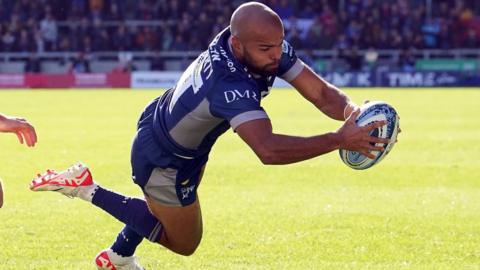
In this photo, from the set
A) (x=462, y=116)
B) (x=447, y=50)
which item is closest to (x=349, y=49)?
(x=447, y=50)

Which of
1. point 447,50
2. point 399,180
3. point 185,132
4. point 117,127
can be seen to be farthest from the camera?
point 447,50

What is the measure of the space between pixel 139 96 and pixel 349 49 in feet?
40.4

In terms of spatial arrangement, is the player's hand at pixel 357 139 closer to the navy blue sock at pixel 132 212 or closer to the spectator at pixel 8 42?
the navy blue sock at pixel 132 212

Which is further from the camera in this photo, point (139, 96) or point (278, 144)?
point (139, 96)

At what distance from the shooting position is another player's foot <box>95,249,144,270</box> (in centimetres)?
727

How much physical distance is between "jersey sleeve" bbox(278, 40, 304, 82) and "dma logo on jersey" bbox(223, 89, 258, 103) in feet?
3.13

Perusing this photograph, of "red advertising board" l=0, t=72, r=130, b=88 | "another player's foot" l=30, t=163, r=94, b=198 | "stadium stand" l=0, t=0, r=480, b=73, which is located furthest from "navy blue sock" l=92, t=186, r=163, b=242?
"red advertising board" l=0, t=72, r=130, b=88

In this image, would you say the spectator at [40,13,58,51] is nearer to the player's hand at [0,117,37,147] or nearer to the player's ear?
the player's hand at [0,117,37,147]

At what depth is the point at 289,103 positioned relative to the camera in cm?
2914

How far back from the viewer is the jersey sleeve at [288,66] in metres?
6.89

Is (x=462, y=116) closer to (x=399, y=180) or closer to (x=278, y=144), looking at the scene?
(x=399, y=180)

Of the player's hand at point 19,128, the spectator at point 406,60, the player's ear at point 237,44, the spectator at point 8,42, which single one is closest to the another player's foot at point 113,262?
the player's hand at point 19,128

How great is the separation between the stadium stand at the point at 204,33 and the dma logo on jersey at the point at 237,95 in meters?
34.3

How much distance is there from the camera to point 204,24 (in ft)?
138
